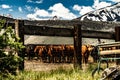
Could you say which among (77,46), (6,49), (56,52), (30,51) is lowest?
(56,52)

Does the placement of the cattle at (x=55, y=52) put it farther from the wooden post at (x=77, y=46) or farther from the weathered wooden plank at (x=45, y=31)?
the weathered wooden plank at (x=45, y=31)

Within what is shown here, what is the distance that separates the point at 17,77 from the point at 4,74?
67 cm

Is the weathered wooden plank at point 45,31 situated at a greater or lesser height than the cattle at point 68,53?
greater

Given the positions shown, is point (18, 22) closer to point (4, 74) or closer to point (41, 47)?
point (4, 74)

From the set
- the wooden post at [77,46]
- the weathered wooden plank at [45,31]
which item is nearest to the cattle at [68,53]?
the wooden post at [77,46]

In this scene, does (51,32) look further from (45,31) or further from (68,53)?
(68,53)

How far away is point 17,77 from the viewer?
25.6ft

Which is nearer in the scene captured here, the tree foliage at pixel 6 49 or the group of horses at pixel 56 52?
the tree foliage at pixel 6 49

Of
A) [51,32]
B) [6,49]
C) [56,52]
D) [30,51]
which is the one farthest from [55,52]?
[6,49]

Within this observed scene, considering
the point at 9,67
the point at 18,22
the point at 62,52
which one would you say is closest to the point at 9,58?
the point at 9,67

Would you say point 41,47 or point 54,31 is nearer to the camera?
point 54,31

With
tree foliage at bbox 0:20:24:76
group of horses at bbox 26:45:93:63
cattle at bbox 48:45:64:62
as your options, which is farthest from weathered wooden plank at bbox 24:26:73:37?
cattle at bbox 48:45:64:62

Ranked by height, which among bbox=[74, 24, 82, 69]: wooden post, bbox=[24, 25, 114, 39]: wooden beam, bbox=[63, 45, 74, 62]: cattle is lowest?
bbox=[63, 45, 74, 62]: cattle

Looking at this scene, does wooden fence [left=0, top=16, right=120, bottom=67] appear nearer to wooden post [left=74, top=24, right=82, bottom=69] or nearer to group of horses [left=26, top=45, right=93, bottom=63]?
wooden post [left=74, top=24, right=82, bottom=69]
